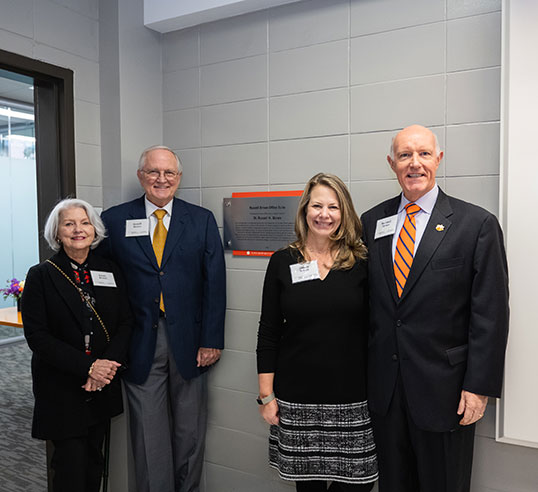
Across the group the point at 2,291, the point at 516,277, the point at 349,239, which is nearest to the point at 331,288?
the point at 349,239

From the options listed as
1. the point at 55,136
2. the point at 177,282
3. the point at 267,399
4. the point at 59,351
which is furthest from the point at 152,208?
the point at 267,399

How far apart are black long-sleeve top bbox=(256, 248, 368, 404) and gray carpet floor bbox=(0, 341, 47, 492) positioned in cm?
180

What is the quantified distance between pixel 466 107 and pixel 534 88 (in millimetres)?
340

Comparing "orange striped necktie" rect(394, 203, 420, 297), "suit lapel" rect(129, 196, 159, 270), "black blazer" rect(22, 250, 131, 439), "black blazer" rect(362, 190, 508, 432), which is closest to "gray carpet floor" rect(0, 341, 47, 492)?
"black blazer" rect(22, 250, 131, 439)

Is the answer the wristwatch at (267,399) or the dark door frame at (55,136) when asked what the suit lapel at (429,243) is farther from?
the dark door frame at (55,136)

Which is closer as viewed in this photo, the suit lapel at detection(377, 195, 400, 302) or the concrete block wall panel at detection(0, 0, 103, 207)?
the suit lapel at detection(377, 195, 400, 302)

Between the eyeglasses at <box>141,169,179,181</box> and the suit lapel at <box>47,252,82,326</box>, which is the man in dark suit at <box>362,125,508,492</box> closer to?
the eyeglasses at <box>141,169,179,181</box>

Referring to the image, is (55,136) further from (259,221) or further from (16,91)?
(259,221)

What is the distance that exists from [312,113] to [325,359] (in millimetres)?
1270

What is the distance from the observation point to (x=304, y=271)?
1946 mm

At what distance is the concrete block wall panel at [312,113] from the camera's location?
211 centimetres

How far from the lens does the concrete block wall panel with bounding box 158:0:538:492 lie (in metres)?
2.11

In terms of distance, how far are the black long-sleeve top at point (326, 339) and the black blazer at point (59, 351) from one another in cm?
88

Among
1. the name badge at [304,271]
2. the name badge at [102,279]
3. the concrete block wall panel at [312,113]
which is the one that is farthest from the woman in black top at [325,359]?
the name badge at [102,279]
